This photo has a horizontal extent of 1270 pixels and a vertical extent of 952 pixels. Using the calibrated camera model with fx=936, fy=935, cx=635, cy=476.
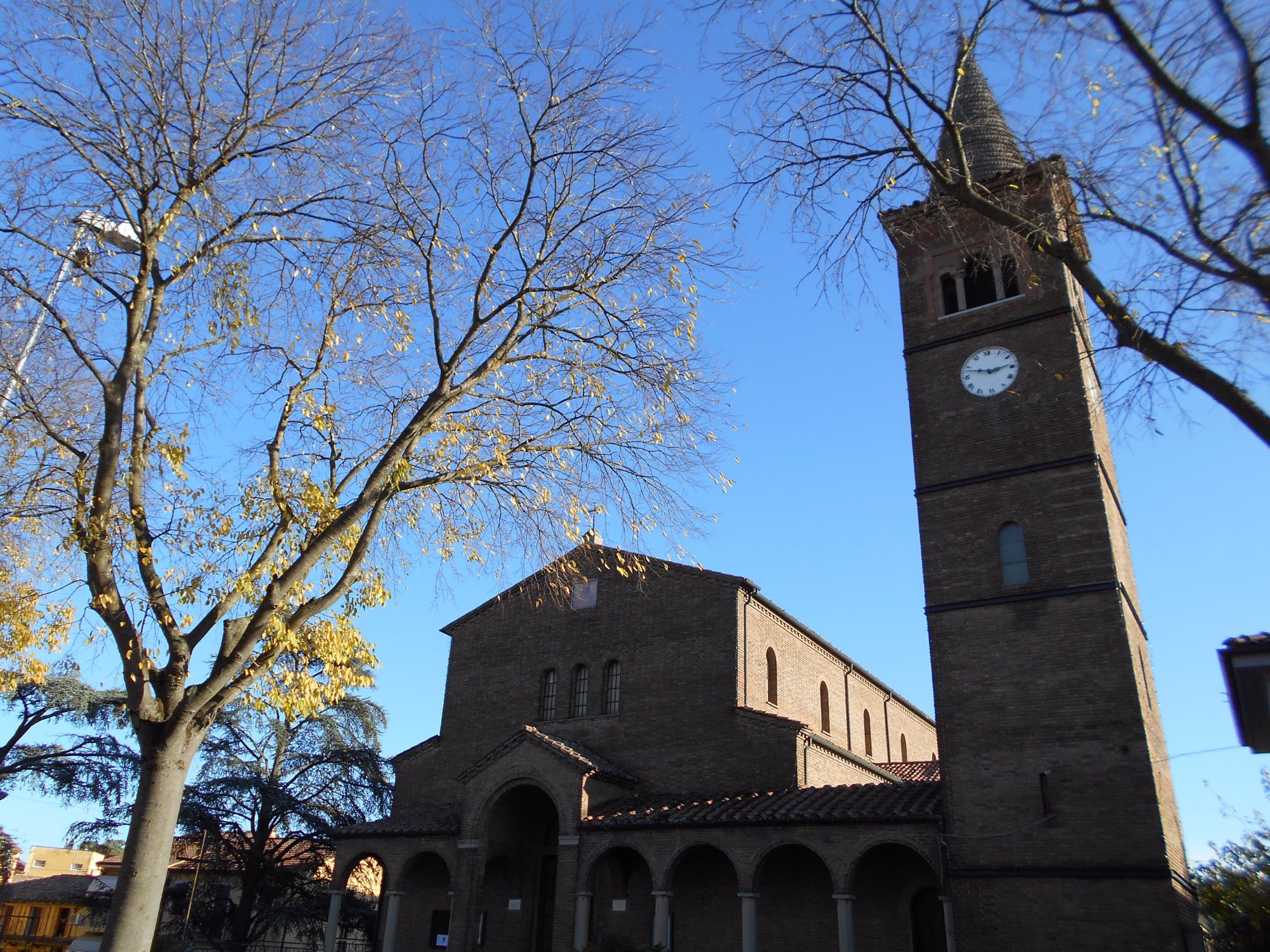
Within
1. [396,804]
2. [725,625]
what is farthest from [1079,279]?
[396,804]

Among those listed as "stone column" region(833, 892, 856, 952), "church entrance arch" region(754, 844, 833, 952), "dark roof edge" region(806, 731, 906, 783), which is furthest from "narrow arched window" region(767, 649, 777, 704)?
"stone column" region(833, 892, 856, 952)

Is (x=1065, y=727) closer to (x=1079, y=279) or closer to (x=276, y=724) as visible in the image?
(x=1079, y=279)

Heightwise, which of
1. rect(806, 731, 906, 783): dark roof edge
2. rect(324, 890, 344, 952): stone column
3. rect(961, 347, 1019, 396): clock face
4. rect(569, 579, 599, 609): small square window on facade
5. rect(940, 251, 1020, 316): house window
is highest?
rect(940, 251, 1020, 316): house window

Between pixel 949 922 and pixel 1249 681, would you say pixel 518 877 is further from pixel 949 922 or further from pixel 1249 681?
pixel 1249 681

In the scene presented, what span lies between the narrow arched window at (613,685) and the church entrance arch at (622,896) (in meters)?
4.30

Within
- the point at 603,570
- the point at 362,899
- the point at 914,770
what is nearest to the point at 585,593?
the point at 603,570

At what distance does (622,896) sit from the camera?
2314 cm

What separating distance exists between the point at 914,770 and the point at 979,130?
22.6 meters

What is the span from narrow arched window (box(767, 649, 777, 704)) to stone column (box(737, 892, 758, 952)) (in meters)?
6.79

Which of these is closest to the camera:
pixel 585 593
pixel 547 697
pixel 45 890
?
pixel 547 697

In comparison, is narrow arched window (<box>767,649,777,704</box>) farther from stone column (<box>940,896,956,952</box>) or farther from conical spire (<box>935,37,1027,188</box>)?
conical spire (<box>935,37,1027,188</box>)

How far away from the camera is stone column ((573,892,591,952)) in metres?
21.2

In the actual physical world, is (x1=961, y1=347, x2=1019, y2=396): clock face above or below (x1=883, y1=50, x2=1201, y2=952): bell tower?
above

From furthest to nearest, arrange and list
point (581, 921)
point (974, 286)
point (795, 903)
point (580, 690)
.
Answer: point (580, 690), point (974, 286), point (581, 921), point (795, 903)
